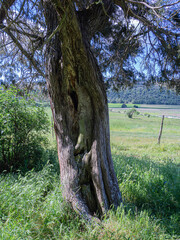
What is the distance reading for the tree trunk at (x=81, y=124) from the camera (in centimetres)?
284

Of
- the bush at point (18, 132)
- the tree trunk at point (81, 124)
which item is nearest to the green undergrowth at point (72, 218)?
the tree trunk at point (81, 124)

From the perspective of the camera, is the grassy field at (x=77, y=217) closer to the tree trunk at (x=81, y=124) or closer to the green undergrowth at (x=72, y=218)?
the green undergrowth at (x=72, y=218)

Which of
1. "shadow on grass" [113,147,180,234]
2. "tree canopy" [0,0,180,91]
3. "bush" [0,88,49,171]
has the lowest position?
"shadow on grass" [113,147,180,234]

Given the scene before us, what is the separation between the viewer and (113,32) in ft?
15.9

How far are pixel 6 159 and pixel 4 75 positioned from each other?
7.12 ft

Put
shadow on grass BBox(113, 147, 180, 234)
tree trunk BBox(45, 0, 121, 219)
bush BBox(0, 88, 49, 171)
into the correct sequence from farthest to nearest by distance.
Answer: bush BBox(0, 88, 49, 171)
shadow on grass BBox(113, 147, 180, 234)
tree trunk BBox(45, 0, 121, 219)

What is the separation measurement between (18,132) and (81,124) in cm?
228

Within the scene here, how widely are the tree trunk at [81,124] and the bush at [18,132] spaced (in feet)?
6.16

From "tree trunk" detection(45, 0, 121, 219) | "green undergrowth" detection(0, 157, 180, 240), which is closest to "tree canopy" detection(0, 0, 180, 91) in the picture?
"tree trunk" detection(45, 0, 121, 219)

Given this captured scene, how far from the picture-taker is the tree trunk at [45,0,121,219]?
2.84 metres

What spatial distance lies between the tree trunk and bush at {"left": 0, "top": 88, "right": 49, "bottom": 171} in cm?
188

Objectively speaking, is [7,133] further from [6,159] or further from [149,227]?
[149,227]

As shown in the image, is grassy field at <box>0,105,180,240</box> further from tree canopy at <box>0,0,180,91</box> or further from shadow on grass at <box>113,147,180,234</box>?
tree canopy at <box>0,0,180,91</box>

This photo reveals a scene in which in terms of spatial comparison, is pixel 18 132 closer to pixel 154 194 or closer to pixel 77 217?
pixel 77 217
